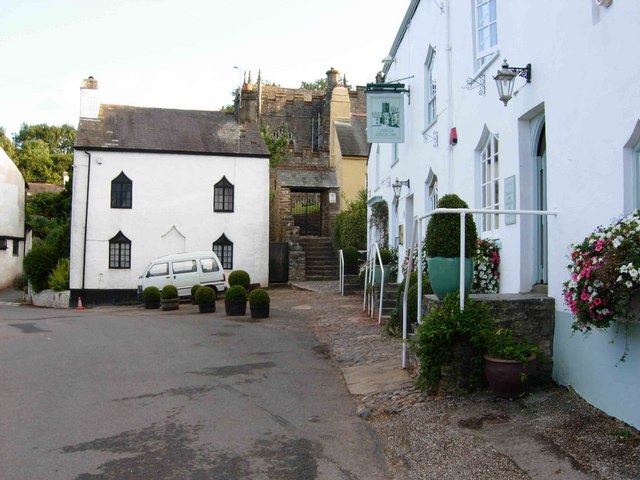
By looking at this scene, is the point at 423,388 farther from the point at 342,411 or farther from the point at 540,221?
the point at 540,221

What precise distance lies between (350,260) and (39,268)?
14.5m

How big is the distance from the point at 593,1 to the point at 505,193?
301cm

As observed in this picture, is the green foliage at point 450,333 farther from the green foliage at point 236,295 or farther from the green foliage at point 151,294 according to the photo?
the green foliage at point 151,294

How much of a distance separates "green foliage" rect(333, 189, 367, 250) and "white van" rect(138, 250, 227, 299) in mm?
7109

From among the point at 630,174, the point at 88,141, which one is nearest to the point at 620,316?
the point at 630,174

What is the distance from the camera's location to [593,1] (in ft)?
18.4

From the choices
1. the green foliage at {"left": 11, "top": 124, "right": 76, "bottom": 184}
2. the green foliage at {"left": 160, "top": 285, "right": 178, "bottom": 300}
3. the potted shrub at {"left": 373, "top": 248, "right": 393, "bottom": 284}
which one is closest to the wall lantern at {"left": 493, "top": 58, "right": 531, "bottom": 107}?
the potted shrub at {"left": 373, "top": 248, "right": 393, "bottom": 284}

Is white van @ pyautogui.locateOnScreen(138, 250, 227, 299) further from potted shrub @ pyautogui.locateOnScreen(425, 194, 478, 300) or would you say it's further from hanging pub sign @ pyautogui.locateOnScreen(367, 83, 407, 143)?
potted shrub @ pyautogui.locateOnScreen(425, 194, 478, 300)

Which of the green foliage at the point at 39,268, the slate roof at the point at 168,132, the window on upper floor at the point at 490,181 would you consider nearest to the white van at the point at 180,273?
the slate roof at the point at 168,132

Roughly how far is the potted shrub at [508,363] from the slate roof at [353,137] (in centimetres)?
2504

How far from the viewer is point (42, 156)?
2044 inches

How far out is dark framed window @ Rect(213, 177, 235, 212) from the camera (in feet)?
88.1

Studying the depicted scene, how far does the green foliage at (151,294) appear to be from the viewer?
21.2 metres

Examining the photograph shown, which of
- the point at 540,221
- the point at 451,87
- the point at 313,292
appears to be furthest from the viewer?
the point at 313,292
